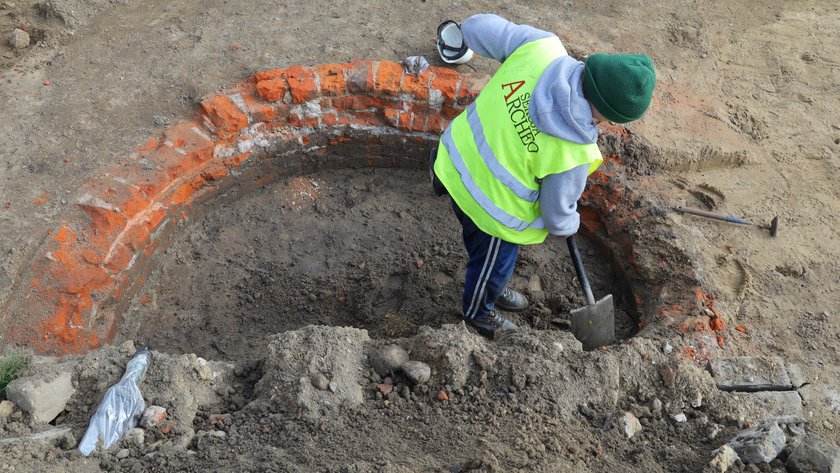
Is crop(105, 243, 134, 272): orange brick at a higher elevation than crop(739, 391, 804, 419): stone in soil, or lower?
higher

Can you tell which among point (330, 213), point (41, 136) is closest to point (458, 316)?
point (330, 213)

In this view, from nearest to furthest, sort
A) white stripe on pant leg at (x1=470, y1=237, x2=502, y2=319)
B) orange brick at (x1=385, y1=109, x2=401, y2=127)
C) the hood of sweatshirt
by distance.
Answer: the hood of sweatshirt → white stripe on pant leg at (x1=470, y1=237, x2=502, y2=319) → orange brick at (x1=385, y1=109, x2=401, y2=127)

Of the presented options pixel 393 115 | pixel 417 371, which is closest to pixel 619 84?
pixel 417 371

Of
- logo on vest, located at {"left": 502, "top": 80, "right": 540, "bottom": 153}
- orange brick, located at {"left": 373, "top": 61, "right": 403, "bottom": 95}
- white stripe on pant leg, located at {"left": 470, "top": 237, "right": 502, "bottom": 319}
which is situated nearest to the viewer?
logo on vest, located at {"left": 502, "top": 80, "right": 540, "bottom": 153}

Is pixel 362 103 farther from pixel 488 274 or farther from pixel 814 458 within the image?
pixel 814 458

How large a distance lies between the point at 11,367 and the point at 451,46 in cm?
312

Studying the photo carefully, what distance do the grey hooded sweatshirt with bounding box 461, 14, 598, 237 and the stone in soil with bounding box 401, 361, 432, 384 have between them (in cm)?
86

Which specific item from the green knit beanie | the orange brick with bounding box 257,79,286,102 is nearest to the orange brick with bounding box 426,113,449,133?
the orange brick with bounding box 257,79,286,102

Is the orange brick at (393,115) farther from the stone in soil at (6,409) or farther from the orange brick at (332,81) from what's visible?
the stone in soil at (6,409)

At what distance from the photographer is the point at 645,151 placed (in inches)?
164

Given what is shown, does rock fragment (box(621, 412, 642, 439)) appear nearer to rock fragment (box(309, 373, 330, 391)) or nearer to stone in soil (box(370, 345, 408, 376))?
stone in soil (box(370, 345, 408, 376))

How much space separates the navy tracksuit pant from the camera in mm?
3256

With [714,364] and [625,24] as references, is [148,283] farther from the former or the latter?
[625,24]

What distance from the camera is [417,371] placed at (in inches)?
109
